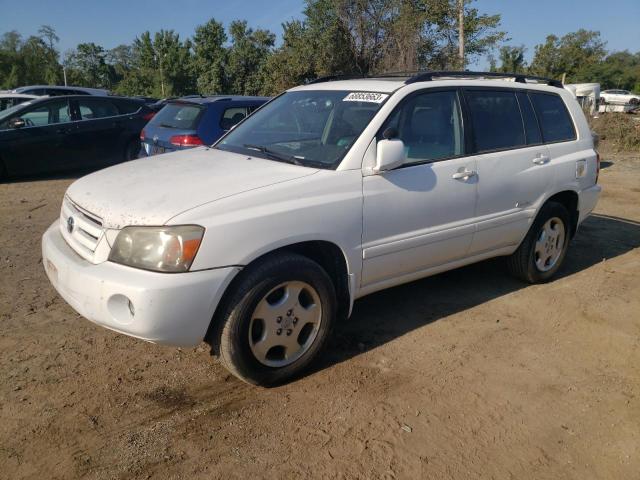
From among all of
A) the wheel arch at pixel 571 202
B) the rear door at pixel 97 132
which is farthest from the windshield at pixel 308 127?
the rear door at pixel 97 132

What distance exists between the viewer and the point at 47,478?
242 cm

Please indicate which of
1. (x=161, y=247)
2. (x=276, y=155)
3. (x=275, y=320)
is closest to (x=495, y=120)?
(x=276, y=155)

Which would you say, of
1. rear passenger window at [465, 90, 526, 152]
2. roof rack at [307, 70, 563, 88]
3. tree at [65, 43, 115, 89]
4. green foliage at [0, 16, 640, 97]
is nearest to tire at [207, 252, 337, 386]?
roof rack at [307, 70, 563, 88]

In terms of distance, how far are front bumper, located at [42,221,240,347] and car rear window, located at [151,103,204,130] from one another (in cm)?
490

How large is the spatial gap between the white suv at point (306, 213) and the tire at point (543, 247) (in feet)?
0.07

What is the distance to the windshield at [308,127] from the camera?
11.6ft

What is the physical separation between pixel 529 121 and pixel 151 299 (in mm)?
3548

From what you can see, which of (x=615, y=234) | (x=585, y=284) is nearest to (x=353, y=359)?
(x=585, y=284)

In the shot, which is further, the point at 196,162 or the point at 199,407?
the point at 196,162

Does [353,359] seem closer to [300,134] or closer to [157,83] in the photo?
[300,134]

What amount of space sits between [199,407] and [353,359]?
1.05m

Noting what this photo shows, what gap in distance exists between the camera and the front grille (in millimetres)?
2965

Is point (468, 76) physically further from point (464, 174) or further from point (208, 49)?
point (208, 49)

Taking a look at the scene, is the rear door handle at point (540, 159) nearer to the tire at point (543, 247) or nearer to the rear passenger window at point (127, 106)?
the tire at point (543, 247)
